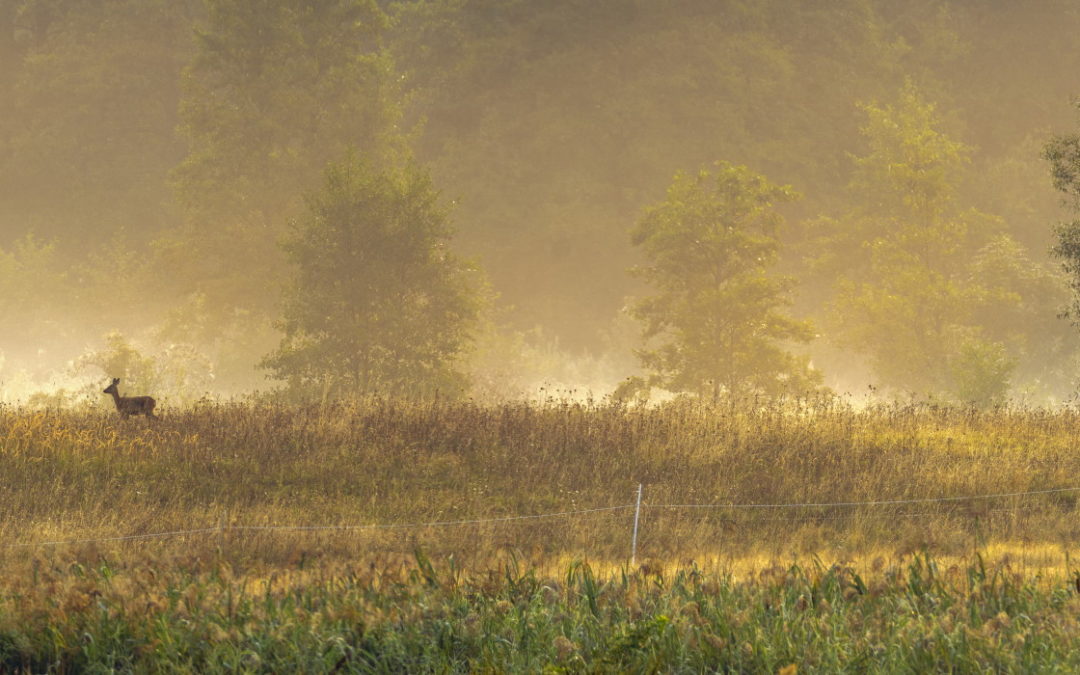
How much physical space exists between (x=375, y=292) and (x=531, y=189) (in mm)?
22315

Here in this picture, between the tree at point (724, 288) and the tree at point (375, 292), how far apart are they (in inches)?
235

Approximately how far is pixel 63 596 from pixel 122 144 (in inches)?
2062

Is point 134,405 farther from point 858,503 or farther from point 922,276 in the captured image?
point 922,276

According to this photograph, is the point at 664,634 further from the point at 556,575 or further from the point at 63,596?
the point at 63,596

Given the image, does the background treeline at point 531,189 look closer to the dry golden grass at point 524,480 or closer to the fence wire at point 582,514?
the dry golden grass at point 524,480

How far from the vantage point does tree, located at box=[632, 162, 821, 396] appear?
33.7m

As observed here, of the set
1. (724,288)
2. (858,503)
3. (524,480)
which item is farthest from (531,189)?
(858,503)

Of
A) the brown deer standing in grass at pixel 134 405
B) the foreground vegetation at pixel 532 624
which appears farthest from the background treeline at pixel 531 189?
the foreground vegetation at pixel 532 624

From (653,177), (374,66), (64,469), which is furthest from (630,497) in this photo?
(653,177)

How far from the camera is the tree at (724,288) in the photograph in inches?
1325

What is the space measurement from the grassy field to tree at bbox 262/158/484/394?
12828mm

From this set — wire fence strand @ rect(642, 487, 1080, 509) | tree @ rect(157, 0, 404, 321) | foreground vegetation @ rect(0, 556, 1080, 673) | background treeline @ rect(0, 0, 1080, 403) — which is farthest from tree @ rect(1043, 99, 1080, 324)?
tree @ rect(157, 0, 404, 321)

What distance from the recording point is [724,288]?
3444cm

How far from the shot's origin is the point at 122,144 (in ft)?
185
